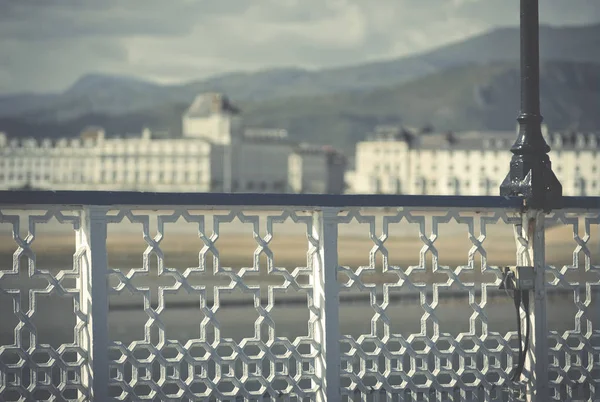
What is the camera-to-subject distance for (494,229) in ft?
224

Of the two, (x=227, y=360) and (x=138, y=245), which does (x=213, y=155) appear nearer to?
(x=138, y=245)

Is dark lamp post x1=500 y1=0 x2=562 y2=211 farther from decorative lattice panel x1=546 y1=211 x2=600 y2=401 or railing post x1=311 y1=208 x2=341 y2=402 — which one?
railing post x1=311 y1=208 x2=341 y2=402

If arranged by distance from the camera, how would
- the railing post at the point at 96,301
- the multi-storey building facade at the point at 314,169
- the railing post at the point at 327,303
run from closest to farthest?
the railing post at the point at 96,301
the railing post at the point at 327,303
the multi-storey building facade at the point at 314,169

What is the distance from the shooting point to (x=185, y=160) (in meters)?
159

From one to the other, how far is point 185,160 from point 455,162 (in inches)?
1669

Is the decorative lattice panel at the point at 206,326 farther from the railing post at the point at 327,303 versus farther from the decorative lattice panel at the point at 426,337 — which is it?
the decorative lattice panel at the point at 426,337

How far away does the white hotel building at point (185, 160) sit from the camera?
15875cm

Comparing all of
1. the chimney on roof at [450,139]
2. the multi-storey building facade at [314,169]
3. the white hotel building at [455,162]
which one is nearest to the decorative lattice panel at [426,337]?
the white hotel building at [455,162]

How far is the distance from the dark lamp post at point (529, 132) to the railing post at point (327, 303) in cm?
125

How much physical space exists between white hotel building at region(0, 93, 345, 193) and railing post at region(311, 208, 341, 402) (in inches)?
5810

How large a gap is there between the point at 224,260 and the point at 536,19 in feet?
136

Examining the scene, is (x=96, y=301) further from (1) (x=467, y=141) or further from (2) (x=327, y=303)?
(1) (x=467, y=141)

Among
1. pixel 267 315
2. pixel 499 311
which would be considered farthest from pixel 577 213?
pixel 499 311

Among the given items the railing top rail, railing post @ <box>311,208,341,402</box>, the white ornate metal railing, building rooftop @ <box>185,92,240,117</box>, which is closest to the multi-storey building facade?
building rooftop @ <box>185,92,240,117</box>
